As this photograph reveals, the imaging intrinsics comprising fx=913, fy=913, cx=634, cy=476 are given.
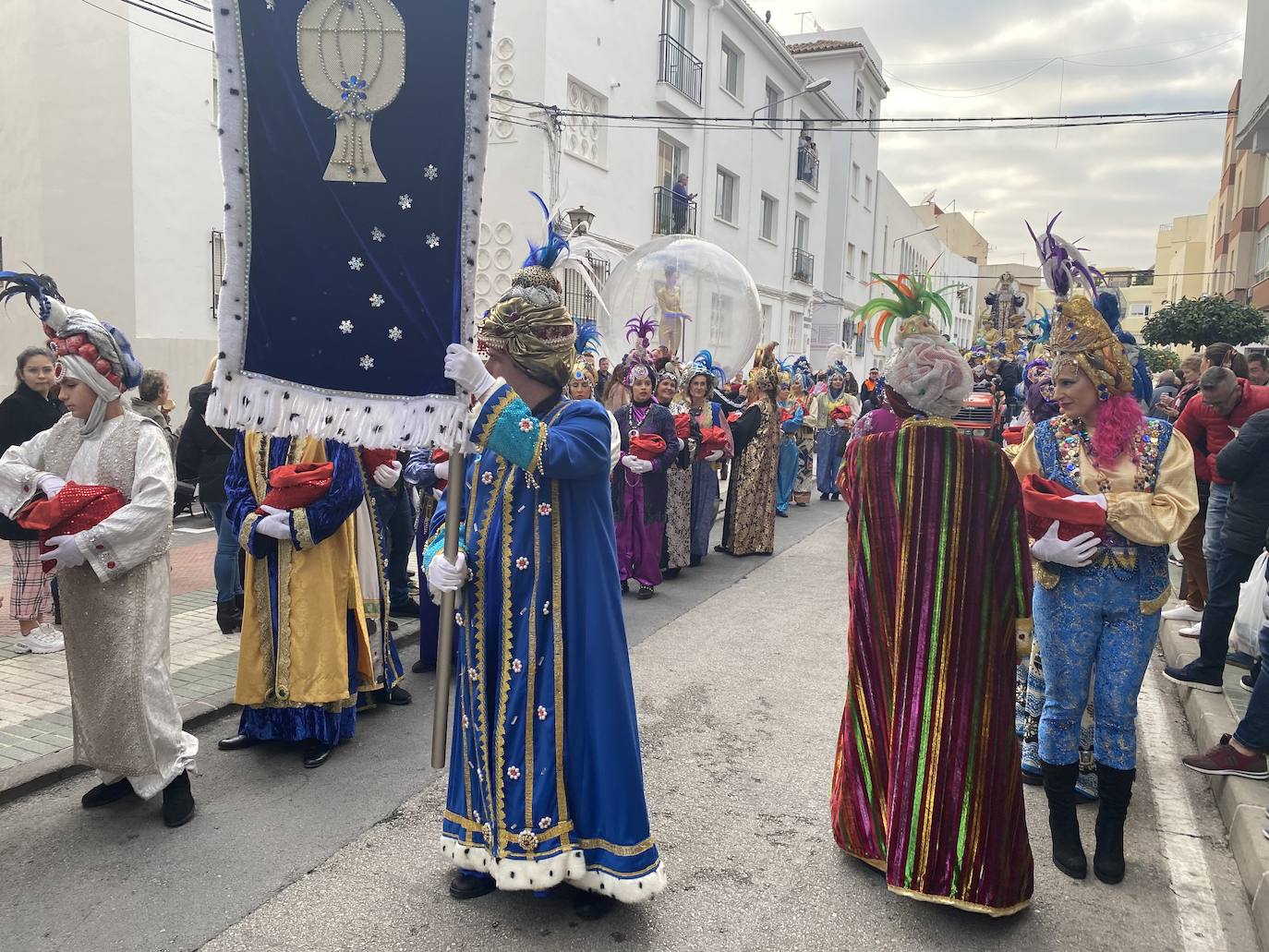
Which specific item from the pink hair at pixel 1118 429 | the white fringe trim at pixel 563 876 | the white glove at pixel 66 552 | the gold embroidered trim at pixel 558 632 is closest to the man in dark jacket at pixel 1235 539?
the pink hair at pixel 1118 429

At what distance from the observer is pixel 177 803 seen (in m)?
3.63

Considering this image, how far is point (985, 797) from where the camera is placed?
292 centimetres

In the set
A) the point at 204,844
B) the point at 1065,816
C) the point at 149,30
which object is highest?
the point at 149,30

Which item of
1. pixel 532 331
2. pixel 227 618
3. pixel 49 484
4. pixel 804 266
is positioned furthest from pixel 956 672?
pixel 804 266

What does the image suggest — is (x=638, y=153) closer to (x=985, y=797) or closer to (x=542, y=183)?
(x=542, y=183)

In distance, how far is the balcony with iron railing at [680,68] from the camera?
17.6m

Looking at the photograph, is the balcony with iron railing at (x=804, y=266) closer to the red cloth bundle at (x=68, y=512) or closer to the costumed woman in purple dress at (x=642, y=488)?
the costumed woman in purple dress at (x=642, y=488)

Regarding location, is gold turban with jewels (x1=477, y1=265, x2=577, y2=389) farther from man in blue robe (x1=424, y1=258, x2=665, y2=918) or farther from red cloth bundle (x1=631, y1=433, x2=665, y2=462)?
red cloth bundle (x1=631, y1=433, x2=665, y2=462)

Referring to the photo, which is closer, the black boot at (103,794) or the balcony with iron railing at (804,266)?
the black boot at (103,794)

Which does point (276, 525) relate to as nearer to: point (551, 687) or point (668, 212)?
point (551, 687)

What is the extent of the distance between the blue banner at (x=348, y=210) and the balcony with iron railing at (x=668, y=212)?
15.8 meters

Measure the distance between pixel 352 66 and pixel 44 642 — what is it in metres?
4.67

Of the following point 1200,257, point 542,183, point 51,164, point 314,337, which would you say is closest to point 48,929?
point 314,337

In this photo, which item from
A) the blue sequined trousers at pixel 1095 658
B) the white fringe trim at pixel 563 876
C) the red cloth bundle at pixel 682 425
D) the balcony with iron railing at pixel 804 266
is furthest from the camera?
the balcony with iron railing at pixel 804 266
